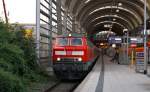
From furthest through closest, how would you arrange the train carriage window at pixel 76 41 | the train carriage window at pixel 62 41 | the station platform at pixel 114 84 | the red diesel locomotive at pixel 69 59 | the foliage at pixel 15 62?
the train carriage window at pixel 76 41 < the train carriage window at pixel 62 41 < the red diesel locomotive at pixel 69 59 < the station platform at pixel 114 84 < the foliage at pixel 15 62

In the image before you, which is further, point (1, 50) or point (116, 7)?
point (116, 7)

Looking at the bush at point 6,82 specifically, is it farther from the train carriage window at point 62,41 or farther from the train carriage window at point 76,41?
the train carriage window at point 76,41

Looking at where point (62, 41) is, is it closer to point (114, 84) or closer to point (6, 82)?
point (114, 84)

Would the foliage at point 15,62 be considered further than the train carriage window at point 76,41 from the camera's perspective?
No

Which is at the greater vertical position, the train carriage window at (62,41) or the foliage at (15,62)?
the train carriage window at (62,41)

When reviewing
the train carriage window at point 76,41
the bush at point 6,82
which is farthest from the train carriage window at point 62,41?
the bush at point 6,82

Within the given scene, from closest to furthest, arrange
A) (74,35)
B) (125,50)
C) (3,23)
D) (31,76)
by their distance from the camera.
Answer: (3,23) < (31,76) < (74,35) < (125,50)

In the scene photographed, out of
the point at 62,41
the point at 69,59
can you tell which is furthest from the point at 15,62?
the point at 62,41

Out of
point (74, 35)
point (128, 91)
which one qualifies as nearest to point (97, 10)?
point (74, 35)

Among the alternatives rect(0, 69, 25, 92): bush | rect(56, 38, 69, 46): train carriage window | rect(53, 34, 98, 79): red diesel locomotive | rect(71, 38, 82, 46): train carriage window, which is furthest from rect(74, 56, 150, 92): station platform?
rect(0, 69, 25, 92): bush

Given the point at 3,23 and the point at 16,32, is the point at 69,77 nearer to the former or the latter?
the point at 16,32

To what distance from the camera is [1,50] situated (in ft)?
64.6

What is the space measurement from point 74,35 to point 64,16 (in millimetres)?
22991

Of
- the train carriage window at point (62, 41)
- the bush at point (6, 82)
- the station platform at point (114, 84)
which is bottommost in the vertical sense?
the station platform at point (114, 84)
